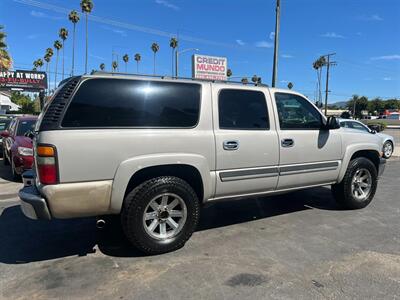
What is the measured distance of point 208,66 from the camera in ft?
89.0

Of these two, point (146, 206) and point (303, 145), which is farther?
point (303, 145)

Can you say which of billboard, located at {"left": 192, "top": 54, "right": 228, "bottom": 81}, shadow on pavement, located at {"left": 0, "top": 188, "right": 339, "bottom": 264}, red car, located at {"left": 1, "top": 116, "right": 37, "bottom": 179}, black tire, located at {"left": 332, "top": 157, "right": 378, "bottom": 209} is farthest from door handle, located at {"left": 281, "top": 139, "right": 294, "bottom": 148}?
billboard, located at {"left": 192, "top": 54, "right": 228, "bottom": 81}

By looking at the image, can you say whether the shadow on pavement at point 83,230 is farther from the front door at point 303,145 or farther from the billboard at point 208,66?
the billboard at point 208,66

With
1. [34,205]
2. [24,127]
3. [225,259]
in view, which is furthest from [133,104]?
[24,127]

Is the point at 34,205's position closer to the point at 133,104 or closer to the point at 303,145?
the point at 133,104

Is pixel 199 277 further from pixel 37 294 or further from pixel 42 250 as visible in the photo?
pixel 42 250

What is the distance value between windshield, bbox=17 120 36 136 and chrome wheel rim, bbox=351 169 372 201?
785 centimetres

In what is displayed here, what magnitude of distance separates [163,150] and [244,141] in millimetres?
1126

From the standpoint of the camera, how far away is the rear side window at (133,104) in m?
4.18

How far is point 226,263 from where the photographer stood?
4348mm

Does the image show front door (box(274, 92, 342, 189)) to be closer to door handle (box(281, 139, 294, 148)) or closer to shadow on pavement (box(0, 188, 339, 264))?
door handle (box(281, 139, 294, 148))

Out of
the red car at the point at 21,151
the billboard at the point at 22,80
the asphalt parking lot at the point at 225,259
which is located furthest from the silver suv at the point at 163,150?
the billboard at the point at 22,80

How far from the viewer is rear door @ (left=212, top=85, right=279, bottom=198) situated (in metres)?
4.95

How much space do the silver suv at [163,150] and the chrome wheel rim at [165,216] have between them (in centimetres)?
1
